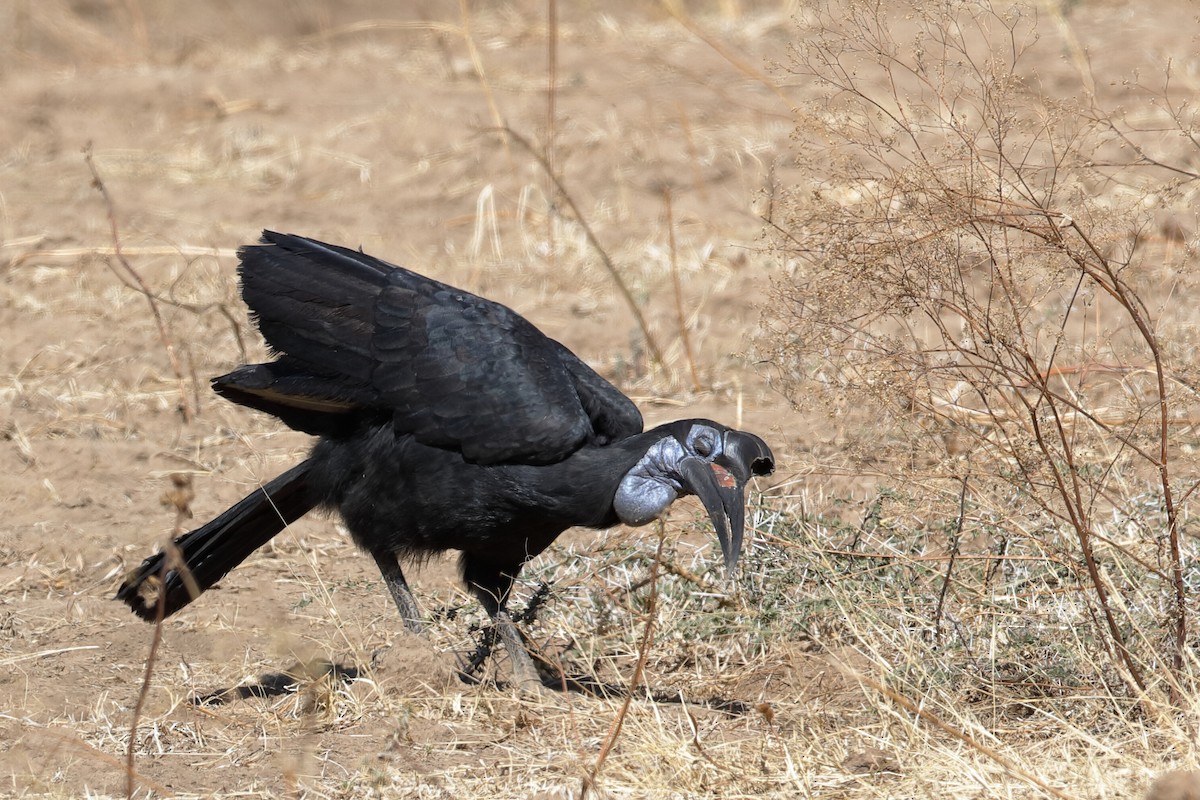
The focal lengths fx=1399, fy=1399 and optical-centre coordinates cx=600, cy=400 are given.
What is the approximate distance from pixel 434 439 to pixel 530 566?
0.75 meters

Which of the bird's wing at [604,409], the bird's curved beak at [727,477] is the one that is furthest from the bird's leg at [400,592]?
the bird's curved beak at [727,477]

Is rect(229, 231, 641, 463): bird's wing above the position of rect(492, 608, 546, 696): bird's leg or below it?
above

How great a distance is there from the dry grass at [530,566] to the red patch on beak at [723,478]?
0.29 m

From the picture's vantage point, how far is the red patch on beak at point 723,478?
3.82 m

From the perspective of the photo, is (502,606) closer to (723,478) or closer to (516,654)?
(516,654)

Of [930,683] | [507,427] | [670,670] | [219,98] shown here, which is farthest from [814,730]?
[219,98]

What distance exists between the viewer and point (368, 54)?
11102 millimetres

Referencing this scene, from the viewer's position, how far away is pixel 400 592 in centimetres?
429

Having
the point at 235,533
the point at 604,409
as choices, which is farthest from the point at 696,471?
the point at 235,533

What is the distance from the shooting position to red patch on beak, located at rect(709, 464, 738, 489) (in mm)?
3824

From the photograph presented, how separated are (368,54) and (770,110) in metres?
3.69

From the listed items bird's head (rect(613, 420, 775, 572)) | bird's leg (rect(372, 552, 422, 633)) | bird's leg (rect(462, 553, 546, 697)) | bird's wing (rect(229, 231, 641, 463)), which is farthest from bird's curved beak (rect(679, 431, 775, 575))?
bird's leg (rect(372, 552, 422, 633))

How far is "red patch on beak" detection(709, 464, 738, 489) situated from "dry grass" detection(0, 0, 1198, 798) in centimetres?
29

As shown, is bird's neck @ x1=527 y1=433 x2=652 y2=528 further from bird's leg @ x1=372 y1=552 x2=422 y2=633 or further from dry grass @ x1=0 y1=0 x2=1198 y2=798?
bird's leg @ x1=372 y1=552 x2=422 y2=633
